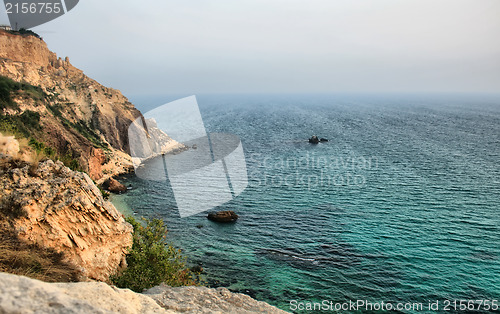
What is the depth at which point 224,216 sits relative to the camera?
46531 millimetres

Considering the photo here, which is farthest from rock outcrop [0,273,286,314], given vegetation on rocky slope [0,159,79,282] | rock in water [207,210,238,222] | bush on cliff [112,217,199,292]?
rock in water [207,210,238,222]

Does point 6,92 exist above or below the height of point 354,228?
above

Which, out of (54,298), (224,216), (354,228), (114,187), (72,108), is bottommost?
(354,228)

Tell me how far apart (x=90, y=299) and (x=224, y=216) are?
3478 cm

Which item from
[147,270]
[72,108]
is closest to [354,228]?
[147,270]

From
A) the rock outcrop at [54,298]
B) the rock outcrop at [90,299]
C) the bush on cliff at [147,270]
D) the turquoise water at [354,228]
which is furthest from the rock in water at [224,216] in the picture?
the rock outcrop at [54,298]

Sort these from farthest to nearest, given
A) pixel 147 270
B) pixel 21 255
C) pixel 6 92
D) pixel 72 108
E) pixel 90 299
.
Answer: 1. pixel 72 108
2. pixel 6 92
3. pixel 147 270
4. pixel 21 255
5. pixel 90 299

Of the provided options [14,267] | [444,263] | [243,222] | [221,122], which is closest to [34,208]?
[14,267]

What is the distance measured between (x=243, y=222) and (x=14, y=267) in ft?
108

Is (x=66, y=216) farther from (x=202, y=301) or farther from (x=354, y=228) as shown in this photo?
(x=354, y=228)

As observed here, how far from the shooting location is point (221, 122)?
15725cm

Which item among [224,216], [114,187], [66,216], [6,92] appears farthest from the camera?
[114,187]

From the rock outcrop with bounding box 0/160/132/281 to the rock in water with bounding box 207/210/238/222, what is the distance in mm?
21783

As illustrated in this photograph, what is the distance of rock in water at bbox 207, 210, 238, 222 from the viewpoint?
46.4 meters
